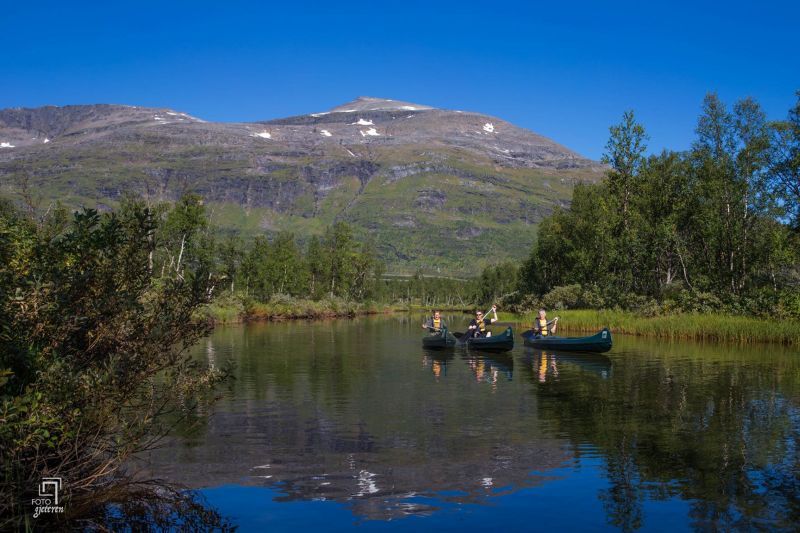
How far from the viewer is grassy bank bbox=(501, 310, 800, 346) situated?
4191cm

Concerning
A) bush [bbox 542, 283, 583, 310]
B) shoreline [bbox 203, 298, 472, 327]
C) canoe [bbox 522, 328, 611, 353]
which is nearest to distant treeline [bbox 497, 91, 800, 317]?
bush [bbox 542, 283, 583, 310]

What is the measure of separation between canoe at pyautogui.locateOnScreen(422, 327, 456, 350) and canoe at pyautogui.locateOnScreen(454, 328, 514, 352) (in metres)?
1.37

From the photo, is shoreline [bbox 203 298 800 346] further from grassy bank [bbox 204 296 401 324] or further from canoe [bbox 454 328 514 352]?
canoe [bbox 454 328 514 352]

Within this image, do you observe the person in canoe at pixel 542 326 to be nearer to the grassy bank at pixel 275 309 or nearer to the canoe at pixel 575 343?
the canoe at pixel 575 343

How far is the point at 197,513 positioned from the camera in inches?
457

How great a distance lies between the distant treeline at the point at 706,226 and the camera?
164 feet

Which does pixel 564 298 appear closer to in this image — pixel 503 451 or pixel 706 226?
pixel 706 226

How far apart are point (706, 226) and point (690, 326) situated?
13.5 m

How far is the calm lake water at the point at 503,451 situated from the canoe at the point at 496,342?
8.40 meters

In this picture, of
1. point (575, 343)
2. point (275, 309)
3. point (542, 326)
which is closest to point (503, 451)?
point (575, 343)

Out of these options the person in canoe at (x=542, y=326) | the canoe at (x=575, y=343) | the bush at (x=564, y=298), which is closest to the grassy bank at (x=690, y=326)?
the bush at (x=564, y=298)

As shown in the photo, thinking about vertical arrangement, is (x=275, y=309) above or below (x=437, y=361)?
above

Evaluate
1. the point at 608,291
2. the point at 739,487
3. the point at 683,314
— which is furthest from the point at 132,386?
the point at 608,291

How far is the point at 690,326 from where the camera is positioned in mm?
47438
